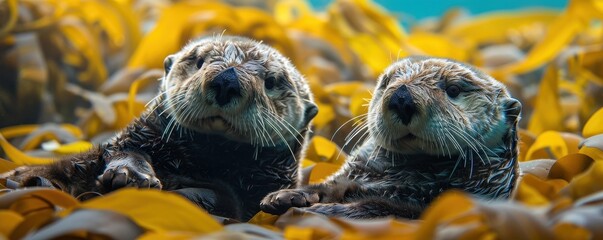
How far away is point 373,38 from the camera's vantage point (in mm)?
4816

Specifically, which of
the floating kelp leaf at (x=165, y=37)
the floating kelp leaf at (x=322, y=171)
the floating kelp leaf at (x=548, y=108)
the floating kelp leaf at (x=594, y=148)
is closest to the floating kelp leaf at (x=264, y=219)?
the floating kelp leaf at (x=322, y=171)

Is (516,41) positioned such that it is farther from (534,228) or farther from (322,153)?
(534,228)

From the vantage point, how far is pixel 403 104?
227 centimetres

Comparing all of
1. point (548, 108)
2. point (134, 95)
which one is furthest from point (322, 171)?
point (548, 108)

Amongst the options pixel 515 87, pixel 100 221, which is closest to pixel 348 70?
pixel 515 87

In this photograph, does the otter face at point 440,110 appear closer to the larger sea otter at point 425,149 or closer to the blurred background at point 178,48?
the larger sea otter at point 425,149

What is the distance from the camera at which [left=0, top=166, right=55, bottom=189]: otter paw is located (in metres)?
2.28

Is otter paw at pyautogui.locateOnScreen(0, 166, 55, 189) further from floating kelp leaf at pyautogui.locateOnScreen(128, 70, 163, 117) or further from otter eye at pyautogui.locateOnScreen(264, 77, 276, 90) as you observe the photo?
floating kelp leaf at pyautogui.locateOnScreen(128, 70, 163, 117)

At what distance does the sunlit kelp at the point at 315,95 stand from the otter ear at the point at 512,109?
0.20m

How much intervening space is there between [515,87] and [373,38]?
1.00 m

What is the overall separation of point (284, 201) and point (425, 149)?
19.6 inches

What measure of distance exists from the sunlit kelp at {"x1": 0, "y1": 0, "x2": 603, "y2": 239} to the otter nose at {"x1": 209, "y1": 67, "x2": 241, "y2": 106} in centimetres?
39

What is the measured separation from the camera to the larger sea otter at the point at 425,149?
7.44 ft

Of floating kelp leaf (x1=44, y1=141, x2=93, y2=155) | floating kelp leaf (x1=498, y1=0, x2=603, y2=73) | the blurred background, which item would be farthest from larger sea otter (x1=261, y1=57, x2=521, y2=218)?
floating kelp leaf (x1=498, y1=0, x2=603, y2=73)
